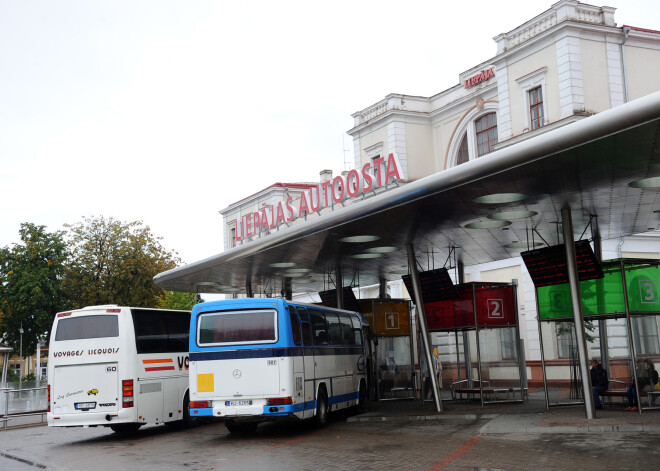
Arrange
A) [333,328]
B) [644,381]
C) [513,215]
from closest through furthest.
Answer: [644,381]
[513,215]
[333,328]

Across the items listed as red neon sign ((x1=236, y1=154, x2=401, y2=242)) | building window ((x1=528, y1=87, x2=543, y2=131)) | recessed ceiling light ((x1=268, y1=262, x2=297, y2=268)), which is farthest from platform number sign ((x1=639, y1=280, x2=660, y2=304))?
red neon sign ((x1=236, y1=154, x2=401, y2=242))

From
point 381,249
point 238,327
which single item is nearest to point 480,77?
point 381,249

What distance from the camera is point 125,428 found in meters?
19.4


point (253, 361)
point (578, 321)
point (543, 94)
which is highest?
point (543, 94)

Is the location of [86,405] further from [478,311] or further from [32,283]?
[32,283]

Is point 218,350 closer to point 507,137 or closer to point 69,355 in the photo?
point 69,355

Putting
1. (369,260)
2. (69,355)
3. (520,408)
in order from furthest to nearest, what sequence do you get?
(369,260) < (520,408) < (69,355)

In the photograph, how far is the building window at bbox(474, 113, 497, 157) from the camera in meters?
36.5

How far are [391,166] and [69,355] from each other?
21348mm

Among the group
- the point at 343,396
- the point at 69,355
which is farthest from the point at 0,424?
the point at 343,396

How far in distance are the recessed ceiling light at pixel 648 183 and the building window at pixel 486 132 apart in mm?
21659

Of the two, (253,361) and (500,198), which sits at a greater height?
(500,198)

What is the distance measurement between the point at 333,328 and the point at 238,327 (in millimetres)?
3827

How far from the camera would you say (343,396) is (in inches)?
760
